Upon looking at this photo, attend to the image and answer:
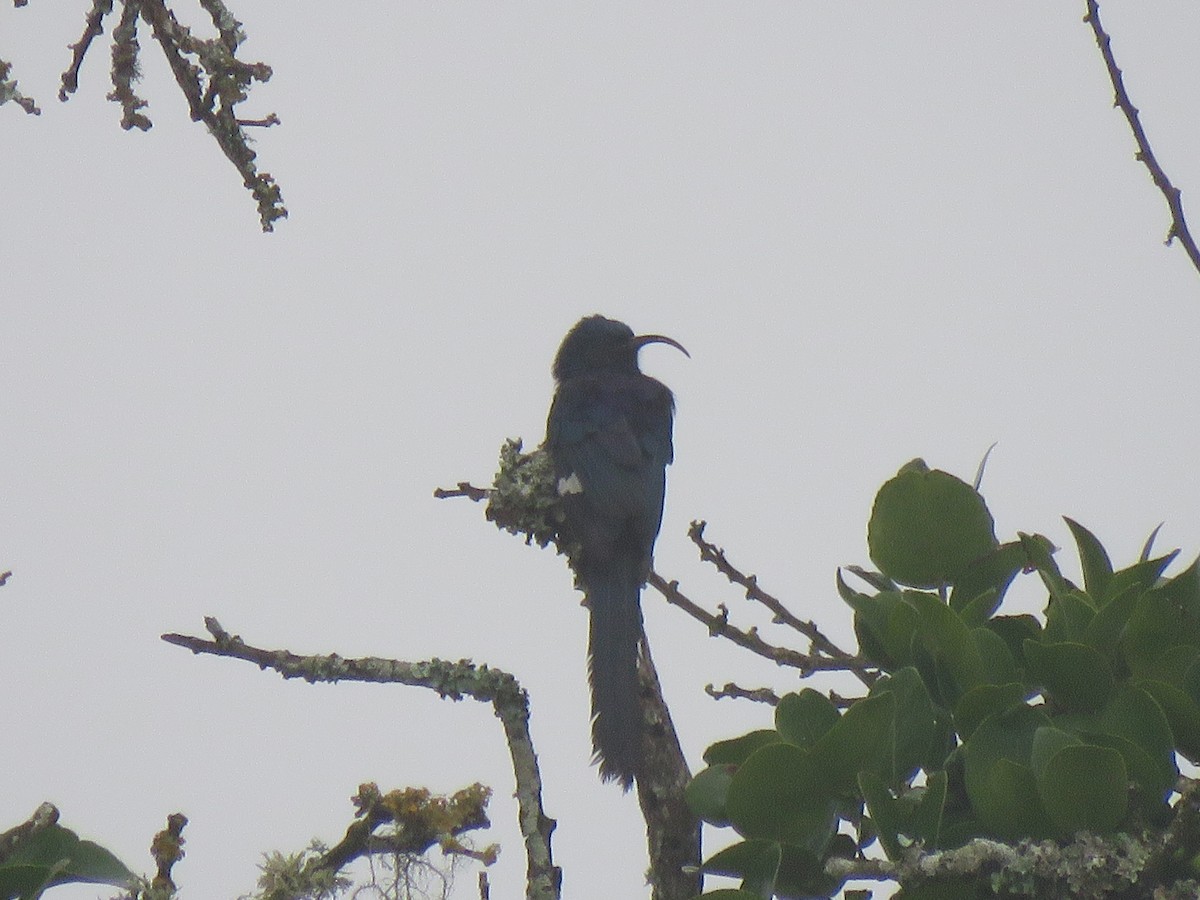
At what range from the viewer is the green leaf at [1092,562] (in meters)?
2.58

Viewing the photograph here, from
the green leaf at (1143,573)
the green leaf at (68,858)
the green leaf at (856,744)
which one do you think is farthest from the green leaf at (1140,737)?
the green leaf at (68,858)

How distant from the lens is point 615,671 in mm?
4211

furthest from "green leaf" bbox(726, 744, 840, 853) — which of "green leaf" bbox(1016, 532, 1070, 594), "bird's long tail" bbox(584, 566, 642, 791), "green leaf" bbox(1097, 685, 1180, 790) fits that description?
"bird's long tail" bbox(584, 566, 642, 791)

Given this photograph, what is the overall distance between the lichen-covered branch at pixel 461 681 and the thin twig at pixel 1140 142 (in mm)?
1471

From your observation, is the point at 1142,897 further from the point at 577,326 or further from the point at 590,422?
the point at 577,326

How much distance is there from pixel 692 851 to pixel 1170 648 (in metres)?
1.00

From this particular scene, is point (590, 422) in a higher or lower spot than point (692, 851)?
higher

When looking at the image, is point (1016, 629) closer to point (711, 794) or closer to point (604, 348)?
point (711, 794)

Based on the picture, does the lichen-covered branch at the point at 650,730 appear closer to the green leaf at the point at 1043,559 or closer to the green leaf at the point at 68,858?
the green leaf at the point at 1043,559

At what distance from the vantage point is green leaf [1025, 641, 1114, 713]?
2295 millimetres

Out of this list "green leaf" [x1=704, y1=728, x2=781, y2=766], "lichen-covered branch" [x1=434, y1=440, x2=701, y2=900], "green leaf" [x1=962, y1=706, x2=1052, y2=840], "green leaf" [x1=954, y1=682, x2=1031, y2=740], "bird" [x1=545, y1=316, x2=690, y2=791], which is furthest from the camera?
"bird" [x1=545, y1=316, x2=690, y2=791]

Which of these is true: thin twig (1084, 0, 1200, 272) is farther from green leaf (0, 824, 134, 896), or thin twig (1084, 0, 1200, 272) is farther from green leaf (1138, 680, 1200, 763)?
green leaf (0, 824, 134, 896)


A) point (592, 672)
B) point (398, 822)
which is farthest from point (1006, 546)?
point (592, 672)

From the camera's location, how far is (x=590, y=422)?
230 inches
